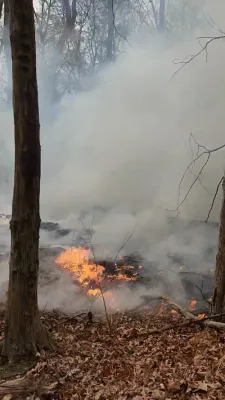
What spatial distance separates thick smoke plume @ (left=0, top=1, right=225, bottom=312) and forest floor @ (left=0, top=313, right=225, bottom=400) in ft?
18.1

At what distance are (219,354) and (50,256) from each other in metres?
6.07

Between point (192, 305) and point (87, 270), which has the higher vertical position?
point (87, 270)

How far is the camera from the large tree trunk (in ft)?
12.9

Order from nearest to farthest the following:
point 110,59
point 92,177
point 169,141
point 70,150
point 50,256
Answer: point 50,256, point 169,141, point 92,177, point 70,150, point 110,59

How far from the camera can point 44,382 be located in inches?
145

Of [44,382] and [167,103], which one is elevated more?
Answer: [167,103]

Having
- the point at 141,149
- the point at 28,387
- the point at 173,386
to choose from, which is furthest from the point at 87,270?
the point at 141,149

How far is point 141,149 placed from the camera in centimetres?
1554

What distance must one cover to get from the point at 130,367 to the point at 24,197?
194 cm

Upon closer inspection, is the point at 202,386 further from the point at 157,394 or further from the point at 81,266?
the point at 81,266

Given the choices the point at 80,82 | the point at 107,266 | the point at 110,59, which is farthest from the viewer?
the point at 80,82

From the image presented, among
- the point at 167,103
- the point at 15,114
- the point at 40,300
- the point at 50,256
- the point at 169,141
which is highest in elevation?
the point at 167,103

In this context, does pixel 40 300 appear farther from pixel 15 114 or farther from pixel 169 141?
pixel 169 141

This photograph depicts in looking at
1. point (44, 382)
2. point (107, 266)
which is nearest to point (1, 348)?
point (44, 382)
